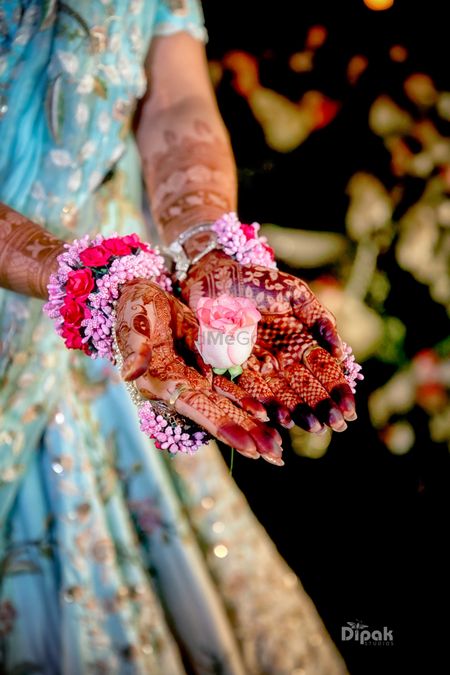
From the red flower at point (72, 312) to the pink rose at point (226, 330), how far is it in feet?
0.47

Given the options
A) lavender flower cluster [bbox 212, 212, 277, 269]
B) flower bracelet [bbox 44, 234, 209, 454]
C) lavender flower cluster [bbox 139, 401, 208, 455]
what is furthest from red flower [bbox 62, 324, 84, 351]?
lavender flower cluster [bbox 212, 212, 277, 269]

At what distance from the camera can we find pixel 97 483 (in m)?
1.06

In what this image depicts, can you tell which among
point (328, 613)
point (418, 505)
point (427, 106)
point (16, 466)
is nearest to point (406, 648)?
point (328, 613)

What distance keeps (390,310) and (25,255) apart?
104 centimetres

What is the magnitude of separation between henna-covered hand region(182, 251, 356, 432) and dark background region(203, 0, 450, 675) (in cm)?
81

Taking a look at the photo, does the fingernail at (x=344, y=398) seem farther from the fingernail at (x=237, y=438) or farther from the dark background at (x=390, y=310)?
the dark background at (x=390, y=310)

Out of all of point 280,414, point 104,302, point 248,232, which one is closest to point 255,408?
point 280,414

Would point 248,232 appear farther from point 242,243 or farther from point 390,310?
point 390,310

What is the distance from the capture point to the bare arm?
39.8 inches

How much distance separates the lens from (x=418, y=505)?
63.6 inches

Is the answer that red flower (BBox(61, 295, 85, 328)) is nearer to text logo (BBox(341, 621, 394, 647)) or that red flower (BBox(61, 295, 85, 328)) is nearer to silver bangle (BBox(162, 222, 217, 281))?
silver bangle (BBox(162, 222, 217, 281))

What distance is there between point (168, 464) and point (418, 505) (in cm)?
76

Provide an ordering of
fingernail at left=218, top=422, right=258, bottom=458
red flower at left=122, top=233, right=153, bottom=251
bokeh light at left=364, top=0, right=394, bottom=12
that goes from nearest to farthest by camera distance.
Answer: fingernail at left=218, top=422, right=258, bottom=458 < red flower at left=122, top=233, right=153, bottom=251 < bokeh light at left=364, top=0, right=394, bottom=12

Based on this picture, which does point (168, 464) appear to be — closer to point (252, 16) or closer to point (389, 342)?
point (389, 342)
